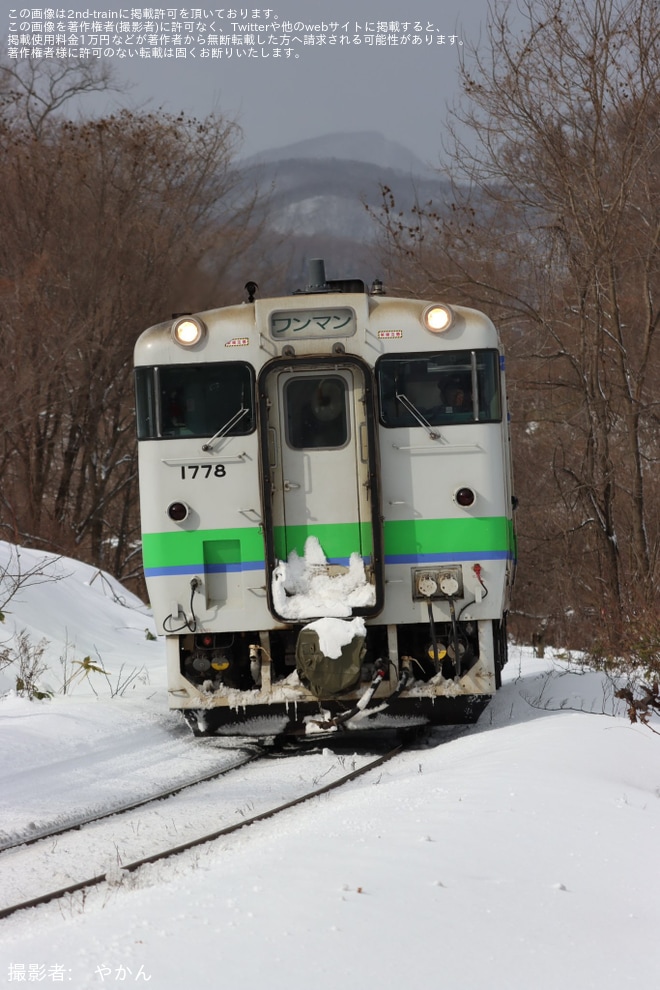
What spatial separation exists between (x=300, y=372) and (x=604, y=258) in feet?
30.5

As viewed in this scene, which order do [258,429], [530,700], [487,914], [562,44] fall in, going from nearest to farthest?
[487,914]
[258,429]
[530,700]
[562,44]

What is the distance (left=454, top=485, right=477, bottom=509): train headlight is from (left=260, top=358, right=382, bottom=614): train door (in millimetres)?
653

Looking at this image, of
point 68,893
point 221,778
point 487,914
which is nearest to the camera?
point 487,914

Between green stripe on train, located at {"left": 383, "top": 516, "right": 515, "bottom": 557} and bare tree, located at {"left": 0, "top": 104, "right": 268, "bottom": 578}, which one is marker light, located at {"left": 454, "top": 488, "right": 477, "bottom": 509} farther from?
bare tree, located at {"left": 0, "top": 104, "right": 268, "bottom": 578}

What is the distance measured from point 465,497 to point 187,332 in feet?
8.18

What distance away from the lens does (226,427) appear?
9.17 metres

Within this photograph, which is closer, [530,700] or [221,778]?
[221,778]

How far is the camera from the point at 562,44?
17.0 m

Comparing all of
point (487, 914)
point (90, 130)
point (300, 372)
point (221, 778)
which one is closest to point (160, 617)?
point (221, 778)

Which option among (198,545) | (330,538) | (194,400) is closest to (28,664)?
(198,545)

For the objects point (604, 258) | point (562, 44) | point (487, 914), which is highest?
point (562, 44)

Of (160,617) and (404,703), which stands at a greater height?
(160,617)

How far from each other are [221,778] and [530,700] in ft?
12.5

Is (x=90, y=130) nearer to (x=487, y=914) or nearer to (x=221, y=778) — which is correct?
(x=221, y=778)
